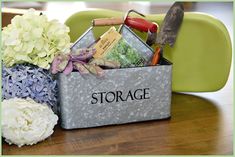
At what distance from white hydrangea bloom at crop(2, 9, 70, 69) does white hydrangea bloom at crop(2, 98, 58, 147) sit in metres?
0.09

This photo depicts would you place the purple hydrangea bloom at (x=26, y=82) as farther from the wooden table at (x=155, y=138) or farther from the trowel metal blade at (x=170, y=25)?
the trowel metal blade at (x=170, y=25)

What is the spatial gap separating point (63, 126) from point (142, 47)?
224 mm

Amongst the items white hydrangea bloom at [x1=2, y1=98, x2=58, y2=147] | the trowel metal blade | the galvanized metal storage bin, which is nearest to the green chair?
the trowel metal blade

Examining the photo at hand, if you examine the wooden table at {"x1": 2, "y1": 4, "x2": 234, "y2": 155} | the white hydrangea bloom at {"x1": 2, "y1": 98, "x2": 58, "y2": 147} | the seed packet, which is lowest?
the wooden table at {"x1": 2, "y1": 4, "x2": 234, "y2": 155}

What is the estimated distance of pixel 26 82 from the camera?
72 centimetres

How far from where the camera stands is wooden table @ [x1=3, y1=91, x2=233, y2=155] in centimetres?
68

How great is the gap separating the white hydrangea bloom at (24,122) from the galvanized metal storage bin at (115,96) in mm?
56

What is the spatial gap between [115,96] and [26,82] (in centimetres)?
17

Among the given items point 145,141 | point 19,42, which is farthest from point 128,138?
point 19,42

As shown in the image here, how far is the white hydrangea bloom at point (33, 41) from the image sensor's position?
71cm

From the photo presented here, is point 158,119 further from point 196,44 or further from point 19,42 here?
point 19,42

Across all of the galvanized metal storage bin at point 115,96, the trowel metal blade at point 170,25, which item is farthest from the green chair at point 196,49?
the galvanized metal storage bin at point 115,96

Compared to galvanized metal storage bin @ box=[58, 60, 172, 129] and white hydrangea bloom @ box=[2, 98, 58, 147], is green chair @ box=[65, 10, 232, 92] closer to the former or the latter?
galvanized metal storage bin @ box=[58, 60, 172, 129]

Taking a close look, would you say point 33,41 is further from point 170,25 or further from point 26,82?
point 170,25
